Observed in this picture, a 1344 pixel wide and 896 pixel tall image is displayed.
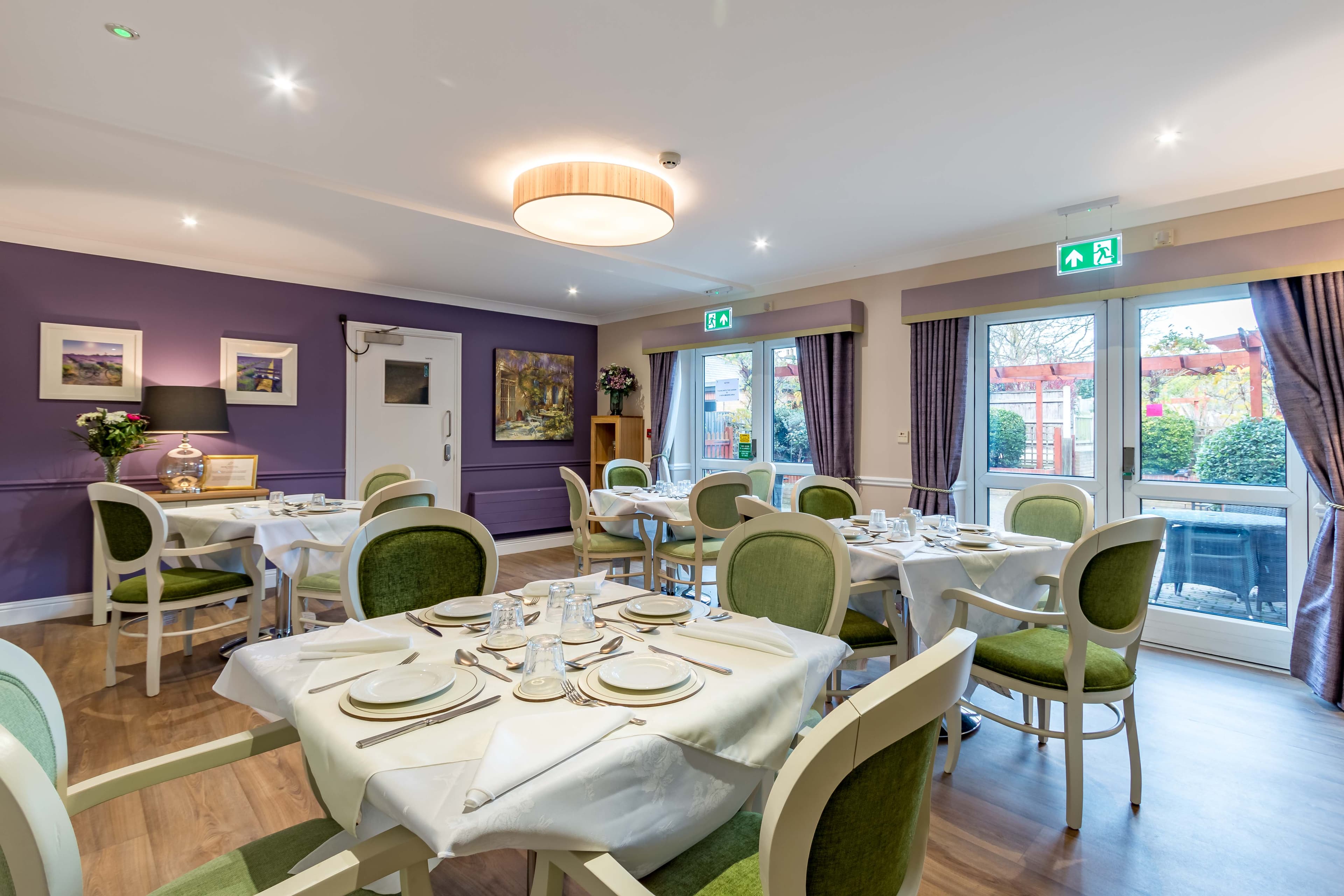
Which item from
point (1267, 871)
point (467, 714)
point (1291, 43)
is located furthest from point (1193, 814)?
point (1291, 43)

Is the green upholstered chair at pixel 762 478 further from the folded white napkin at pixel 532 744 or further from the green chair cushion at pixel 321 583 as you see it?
the folded white napkin at pixel 532 744

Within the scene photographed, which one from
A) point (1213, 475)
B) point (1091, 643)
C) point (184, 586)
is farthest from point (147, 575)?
point (1213, 475)

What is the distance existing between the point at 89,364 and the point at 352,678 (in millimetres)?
4911

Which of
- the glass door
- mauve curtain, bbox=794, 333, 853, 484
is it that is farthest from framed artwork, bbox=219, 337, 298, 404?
the glass door

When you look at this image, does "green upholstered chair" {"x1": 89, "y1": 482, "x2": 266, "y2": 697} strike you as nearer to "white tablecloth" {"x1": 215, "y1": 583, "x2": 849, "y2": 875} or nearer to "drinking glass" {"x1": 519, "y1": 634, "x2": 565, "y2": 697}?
"white tablecloth" {"x1": 215, "y1": 583, "x2": 849, "y2": 875}

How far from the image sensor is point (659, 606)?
5.79ft

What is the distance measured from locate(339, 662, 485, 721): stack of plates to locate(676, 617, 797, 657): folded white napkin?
552 mm

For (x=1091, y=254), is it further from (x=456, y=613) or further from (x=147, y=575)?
(x=147, y=575)

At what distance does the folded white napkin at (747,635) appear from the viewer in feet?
4.82

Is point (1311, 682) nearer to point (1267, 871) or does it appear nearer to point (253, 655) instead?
point (1267, 871)

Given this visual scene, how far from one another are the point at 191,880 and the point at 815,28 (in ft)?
9.24

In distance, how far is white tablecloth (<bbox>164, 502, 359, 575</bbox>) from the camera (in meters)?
3.38

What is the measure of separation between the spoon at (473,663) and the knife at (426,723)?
91mm

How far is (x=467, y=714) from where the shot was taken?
3.79ft
